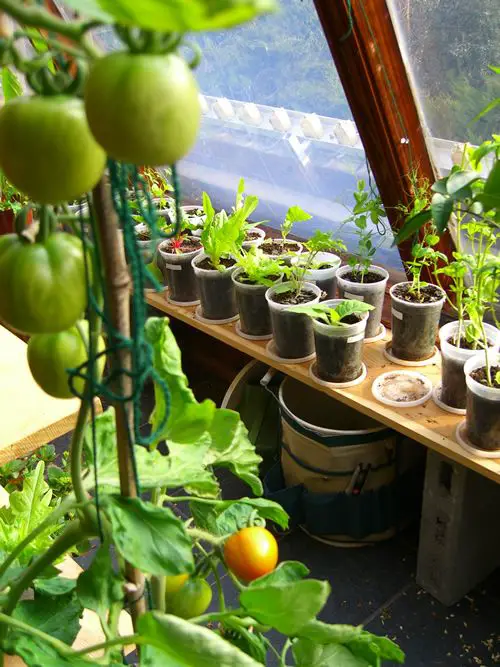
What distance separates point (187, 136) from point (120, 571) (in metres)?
0.45

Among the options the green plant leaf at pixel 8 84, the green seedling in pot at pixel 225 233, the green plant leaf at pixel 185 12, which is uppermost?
the green plant leaf at pixel 185 12

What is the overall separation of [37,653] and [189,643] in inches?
8.1

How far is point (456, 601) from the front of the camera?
1954mm

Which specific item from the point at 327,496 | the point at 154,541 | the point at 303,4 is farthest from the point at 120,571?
the point at 303,4

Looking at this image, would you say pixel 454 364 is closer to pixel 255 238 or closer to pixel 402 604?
pixel 402 604

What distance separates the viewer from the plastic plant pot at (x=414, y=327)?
1.89 meters

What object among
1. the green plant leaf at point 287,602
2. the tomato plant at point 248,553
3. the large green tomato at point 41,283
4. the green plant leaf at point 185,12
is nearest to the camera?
the green plant leaf at point 185,12

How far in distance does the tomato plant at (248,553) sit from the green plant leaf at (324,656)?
3.6 inches

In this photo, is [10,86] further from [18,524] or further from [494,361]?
[494,361]

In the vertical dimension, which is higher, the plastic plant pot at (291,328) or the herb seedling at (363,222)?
the herb seedling at (363,222)

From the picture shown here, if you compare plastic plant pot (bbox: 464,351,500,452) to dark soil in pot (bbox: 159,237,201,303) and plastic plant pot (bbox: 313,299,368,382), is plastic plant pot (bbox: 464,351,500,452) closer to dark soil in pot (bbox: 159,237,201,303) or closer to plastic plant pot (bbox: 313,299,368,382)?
plastic plant pot (bbox: 313,299,368,382)

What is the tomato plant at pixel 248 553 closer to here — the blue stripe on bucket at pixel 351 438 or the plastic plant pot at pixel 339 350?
the plastic plant pot at pixel 339 350

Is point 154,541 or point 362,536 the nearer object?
point 154,541

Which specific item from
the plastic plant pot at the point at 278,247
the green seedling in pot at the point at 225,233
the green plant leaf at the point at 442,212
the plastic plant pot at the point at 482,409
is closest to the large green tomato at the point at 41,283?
the green plant leaf at the point at 442,212
